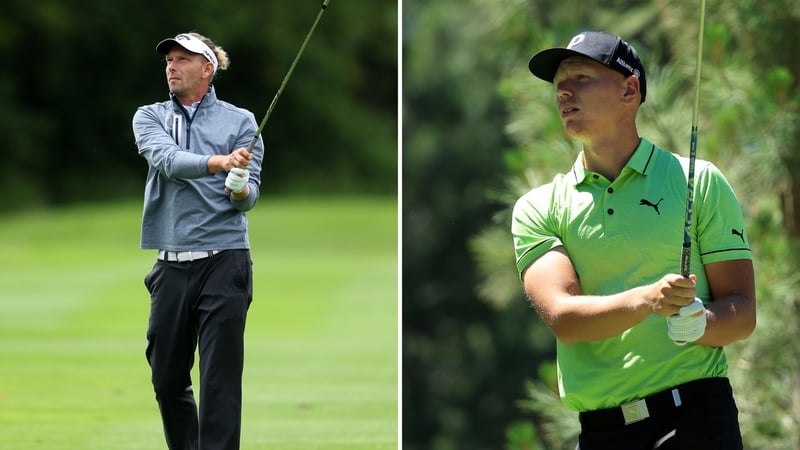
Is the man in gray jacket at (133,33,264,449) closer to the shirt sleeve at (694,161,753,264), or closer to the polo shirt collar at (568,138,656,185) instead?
the polo shirt collar at (568,138,656,185)

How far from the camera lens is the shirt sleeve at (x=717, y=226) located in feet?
10.8

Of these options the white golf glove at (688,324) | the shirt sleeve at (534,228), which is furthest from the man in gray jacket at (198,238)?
the white golf glove at (688,324)

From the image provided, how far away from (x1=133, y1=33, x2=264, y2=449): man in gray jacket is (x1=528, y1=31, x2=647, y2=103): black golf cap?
3.56 feet

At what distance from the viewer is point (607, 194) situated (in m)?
3.39

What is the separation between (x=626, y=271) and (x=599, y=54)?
525 mm

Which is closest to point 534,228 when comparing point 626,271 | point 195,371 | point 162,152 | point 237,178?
point 626,271

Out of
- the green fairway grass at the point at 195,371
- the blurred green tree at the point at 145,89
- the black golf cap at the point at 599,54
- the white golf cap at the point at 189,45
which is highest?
the blurred green tree at the point at 145,89

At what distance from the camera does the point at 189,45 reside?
4.40m

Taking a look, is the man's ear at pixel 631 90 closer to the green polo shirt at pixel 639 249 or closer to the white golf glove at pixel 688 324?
the green polo shirt at pixel 639 249

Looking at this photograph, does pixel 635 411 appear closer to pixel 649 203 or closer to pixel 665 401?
pixel 665 401

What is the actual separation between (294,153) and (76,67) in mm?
5272

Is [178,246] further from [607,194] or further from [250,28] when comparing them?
[250,28]

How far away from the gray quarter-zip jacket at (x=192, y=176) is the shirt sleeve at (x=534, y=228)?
1.09 meters

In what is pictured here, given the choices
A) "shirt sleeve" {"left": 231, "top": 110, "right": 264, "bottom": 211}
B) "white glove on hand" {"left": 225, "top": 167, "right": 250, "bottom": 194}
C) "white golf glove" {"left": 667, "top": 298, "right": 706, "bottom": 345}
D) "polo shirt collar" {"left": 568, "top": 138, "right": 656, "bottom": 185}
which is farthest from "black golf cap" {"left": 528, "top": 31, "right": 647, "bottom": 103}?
"shirt sleeve" {"left": 231, "top": 110, "right": 264, "bottom": 211}
